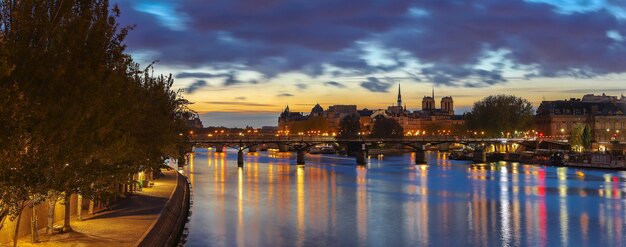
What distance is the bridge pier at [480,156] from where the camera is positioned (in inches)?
5354

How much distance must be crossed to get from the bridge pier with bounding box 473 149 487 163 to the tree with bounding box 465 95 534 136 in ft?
40.8

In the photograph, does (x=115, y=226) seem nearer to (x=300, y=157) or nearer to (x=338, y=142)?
(x=300, y=157)

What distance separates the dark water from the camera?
3944cm

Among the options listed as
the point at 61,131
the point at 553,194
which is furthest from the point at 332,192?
the point at 61,131

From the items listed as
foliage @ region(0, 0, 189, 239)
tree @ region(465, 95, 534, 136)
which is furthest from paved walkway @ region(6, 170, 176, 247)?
tree @ region(465, 95, 534, 136)

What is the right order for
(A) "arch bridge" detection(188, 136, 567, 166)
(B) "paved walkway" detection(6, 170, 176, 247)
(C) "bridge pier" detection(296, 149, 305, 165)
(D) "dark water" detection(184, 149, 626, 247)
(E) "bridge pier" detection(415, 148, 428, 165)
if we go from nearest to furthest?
(B) "paved walkway" detection(6, 170, 176, 247), (D) "dark water" detection(184, 149, 626, 247), (C) "bridge pier" detection(296, 149, 305, 165), (A) "arch bridge" detection(188, 136, 567, 166), (E) "bridge pier" detection(415, 148, 428, 165)

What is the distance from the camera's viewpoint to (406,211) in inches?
2035

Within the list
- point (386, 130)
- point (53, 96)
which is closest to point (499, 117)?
point (386, 130)

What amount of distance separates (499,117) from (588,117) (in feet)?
118

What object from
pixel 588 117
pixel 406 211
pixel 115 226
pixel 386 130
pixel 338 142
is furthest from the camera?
pixel 386 130

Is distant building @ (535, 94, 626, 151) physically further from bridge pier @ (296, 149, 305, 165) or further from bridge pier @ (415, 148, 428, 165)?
bridge pier @ (296, 149, 305, 165)

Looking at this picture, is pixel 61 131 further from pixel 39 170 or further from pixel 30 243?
pixel 30 243

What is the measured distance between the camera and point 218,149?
647 feet

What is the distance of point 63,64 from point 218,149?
7130 inches
